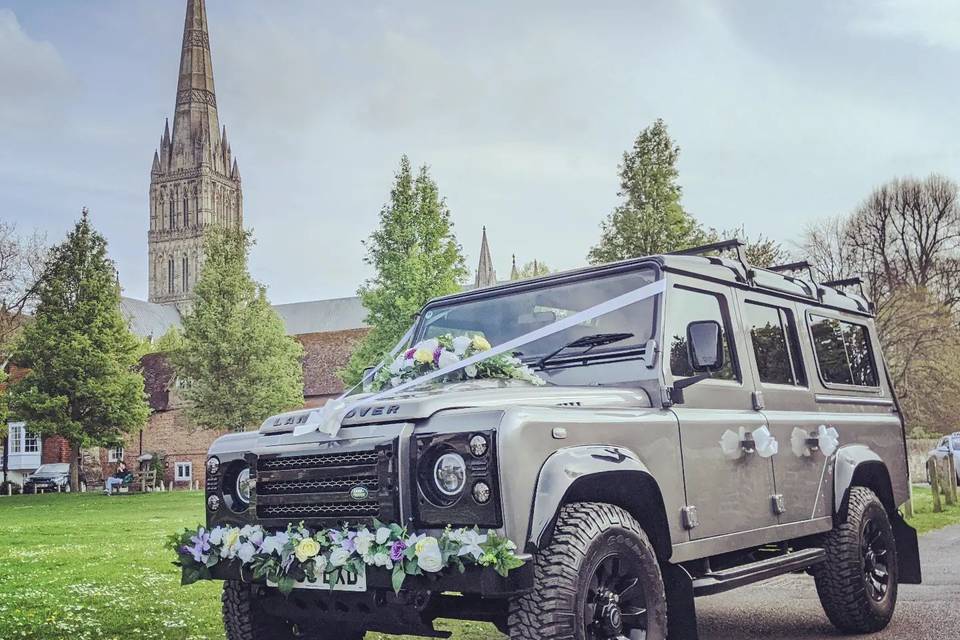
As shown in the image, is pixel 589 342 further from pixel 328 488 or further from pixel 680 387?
pixel 328 488

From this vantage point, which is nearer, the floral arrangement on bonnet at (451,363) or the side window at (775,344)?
the floral arrangement on bonnet at (451,363)

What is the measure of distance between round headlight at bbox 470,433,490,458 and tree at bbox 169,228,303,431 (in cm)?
3370

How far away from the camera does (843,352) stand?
761cm

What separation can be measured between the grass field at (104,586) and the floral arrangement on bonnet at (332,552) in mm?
2162

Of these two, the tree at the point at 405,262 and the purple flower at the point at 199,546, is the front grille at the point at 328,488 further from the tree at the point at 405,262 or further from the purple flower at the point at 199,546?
the tree at the point at 405,262

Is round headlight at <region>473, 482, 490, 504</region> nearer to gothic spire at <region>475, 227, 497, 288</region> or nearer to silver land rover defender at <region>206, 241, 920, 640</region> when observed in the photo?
silver land rover defender at <region>206, 241, 920, 640</region>

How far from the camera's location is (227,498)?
5.04m

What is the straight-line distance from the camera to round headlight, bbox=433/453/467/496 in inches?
163

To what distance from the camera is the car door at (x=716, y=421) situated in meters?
5.31

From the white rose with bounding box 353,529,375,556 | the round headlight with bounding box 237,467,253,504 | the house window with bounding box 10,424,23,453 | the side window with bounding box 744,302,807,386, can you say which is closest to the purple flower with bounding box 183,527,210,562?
the round headlight with bounding box 237,467,253,504

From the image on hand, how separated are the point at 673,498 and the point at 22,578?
8.46 metres

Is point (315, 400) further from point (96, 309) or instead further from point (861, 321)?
point (861, 321)

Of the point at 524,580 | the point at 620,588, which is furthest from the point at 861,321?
the point at 524,580

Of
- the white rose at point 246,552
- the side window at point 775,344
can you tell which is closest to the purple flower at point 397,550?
the white rose at point 246,552
